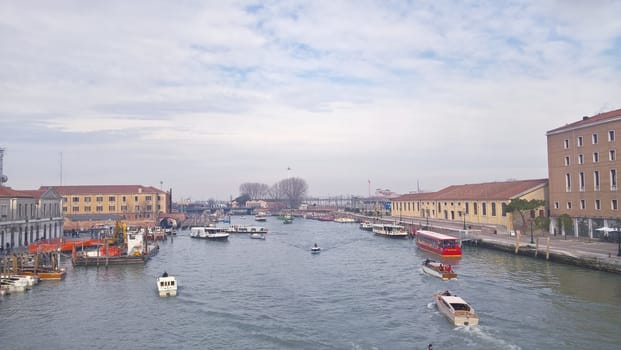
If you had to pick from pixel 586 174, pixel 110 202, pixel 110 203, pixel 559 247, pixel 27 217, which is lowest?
pixel 559 247

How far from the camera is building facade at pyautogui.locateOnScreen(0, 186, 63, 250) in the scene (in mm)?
48344

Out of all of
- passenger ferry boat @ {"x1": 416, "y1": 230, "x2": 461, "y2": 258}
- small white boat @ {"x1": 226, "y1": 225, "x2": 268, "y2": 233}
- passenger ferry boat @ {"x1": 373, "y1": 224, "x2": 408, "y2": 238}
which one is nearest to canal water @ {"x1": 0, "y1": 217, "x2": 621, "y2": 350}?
passenger ferry boat @ {"x1": 416, "y1": 230, "x2": 461, "y2": 258}

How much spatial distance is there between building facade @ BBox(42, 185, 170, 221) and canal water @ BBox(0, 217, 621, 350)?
57801 millimetres

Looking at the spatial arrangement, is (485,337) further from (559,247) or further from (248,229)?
(248,229)

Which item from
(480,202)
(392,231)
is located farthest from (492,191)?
(392,231)

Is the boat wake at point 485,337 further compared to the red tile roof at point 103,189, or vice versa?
the red tile roof at point 103,189

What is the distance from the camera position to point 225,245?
67.5m

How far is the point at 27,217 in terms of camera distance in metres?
53.4

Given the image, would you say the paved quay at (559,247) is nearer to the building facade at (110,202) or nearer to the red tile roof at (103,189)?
the building facade at (110,202)

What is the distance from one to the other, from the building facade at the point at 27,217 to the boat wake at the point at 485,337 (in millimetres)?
43160

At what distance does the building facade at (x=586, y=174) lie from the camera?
44.0 meters

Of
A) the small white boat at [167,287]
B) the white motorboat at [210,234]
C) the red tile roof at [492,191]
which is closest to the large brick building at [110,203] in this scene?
the white motorboat at [210,234]

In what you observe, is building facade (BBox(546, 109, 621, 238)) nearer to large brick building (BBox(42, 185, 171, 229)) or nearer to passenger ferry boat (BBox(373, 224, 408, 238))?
passenger ferry boat (BBox(373, 224, 408, 238))

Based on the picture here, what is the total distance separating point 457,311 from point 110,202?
91263 millimetres
